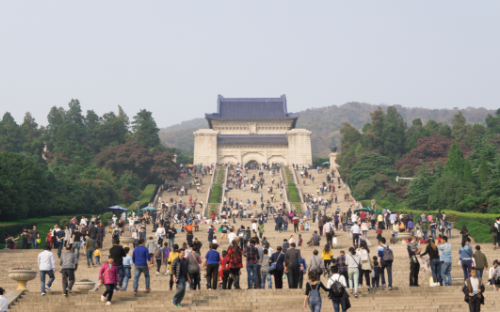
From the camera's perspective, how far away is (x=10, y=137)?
61.3 metres

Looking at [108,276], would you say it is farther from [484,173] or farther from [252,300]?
[484,173]

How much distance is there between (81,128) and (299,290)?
54.0 m

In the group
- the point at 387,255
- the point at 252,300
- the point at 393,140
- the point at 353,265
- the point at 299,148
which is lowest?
the point at 252,300

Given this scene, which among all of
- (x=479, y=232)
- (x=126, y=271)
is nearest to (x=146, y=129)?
(x=479, y=232)

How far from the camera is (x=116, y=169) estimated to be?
55.2 meters

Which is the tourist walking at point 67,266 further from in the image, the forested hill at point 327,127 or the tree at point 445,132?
the forested hill at point 327,127

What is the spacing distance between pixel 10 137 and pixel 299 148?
97.6 feet

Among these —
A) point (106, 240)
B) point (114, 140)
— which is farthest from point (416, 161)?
point (106, 240)

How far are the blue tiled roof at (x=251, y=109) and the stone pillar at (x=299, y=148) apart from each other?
5.76 metres

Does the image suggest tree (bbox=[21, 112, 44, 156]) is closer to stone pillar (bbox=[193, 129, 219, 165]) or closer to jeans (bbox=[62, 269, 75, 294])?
stone pillar (bbox=[193, 129, 219, 165])

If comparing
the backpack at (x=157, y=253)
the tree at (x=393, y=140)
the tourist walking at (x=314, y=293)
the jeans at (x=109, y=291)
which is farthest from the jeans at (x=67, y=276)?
the tree at (x=393, y=140)

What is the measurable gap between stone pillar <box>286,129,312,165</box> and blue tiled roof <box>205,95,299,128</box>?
5.76 meters

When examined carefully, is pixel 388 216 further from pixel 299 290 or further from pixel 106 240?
pixel 299 290

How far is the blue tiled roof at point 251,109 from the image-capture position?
72750 mm
